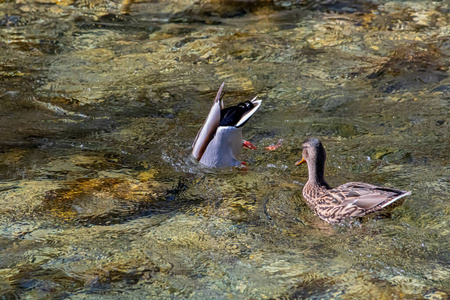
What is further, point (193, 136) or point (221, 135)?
point (193, 136)

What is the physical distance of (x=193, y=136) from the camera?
707 centimetres

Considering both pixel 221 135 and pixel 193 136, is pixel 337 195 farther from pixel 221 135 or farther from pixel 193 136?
pixel 193 136

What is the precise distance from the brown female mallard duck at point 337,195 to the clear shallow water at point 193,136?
0.50ft

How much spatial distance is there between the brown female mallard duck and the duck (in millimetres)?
1003

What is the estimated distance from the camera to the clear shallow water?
4.14 meters

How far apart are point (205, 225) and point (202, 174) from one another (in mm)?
1377

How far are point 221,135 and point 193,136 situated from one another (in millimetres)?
876

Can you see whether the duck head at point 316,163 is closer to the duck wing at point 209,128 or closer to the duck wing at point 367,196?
the duck wing at point 367,196

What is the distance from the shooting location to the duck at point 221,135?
6258 mm

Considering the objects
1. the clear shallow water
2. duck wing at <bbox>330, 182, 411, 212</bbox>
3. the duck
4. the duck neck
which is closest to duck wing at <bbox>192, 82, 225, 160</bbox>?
the duck

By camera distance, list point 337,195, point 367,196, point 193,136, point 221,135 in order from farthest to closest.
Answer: point 193,136 → point 221,135 → point 337,195 → point 367,196

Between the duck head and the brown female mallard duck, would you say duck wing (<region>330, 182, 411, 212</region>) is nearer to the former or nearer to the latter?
the brown female mallard duck

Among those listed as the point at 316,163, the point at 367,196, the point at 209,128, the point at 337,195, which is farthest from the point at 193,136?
the point at 367,196

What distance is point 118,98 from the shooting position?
26.1 feet
